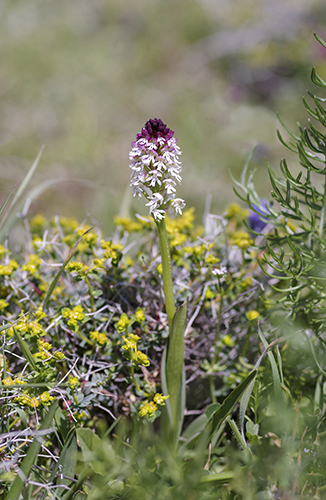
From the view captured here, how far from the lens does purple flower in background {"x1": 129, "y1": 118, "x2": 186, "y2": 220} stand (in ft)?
2.57

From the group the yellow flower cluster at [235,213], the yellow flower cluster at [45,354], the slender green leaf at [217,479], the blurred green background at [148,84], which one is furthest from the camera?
the blurred green background at [148,84]

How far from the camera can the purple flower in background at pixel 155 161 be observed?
783 millimetres

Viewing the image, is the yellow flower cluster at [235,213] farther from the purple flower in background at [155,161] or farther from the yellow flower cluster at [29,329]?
the yellow flower cluster at [29,329]

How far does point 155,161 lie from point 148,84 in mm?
3250

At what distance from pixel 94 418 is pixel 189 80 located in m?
3.44

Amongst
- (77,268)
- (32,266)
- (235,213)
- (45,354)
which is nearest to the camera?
(45,354)

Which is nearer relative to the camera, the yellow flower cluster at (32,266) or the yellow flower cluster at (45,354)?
the yellow flower cluster at (45,354)

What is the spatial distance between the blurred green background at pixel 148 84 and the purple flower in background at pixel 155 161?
1646 millimetres

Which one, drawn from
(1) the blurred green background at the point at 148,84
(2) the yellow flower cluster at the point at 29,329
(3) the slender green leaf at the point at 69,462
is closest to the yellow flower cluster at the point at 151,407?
(3) the slender green leaf at the point at 69,462

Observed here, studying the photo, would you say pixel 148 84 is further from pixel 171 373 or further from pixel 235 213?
pixel 171 373

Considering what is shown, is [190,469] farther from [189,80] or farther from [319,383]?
[189,80]

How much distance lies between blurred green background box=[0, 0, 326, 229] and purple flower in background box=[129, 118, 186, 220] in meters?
1.65

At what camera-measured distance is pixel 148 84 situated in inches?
149

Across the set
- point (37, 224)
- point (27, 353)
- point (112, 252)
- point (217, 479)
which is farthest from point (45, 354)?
point (37, 224)
